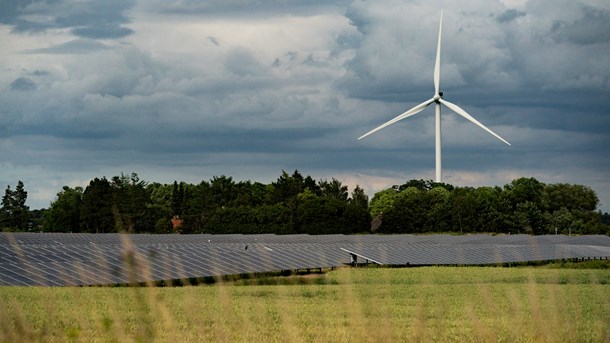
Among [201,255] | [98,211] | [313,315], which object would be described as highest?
[98,211]

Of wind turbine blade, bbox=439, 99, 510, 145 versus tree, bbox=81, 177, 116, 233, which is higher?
wind turbine blade, bbox=439, 99, 510, 145

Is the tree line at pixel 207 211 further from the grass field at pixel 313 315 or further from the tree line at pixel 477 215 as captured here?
the grass field at pixel 313 315

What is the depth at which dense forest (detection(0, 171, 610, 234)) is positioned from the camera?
112 meters

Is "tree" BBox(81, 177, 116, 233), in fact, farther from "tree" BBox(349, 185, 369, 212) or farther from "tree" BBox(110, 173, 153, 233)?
"tree" BBox(349, 185, 369, 212)

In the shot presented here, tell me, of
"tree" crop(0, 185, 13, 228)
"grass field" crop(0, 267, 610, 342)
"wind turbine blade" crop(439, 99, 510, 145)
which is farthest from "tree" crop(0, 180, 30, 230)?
"grass field" crop(0, 267, 610, 342)

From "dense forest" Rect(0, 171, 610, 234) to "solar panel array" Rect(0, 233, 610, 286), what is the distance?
16840 millimetres

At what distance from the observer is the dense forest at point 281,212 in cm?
11150

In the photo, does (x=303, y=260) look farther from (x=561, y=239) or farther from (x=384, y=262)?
(x=561, y=239)

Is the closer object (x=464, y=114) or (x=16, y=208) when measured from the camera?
(x=464, y=114)

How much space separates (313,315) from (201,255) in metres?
23.6

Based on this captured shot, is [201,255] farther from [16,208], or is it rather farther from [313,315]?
[16,208]

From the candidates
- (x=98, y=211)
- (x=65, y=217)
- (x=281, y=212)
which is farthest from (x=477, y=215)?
(x=65, y=217)

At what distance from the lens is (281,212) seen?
114125 millimetres

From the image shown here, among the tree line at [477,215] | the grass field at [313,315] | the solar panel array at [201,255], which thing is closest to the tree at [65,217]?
the solar panel array at [201,255]
